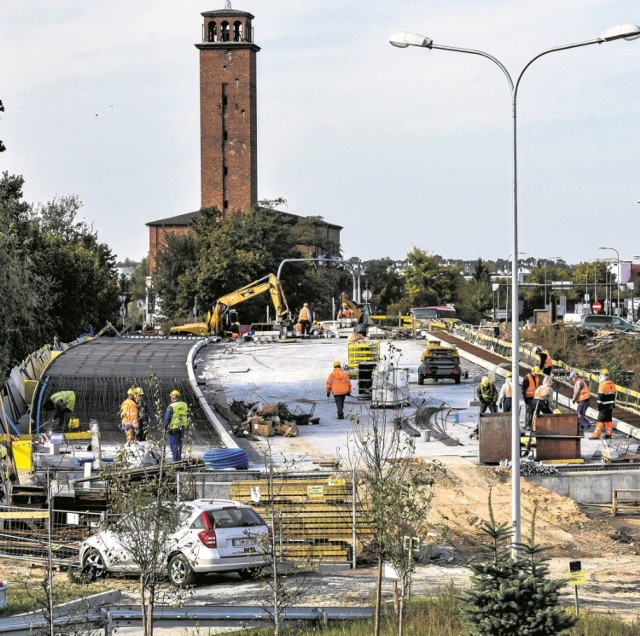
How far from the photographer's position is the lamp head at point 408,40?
18094 mm

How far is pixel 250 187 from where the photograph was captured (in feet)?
383

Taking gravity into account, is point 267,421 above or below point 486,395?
below

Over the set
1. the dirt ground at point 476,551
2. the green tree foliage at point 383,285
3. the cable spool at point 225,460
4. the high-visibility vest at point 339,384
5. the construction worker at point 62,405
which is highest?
the green tree foliage at point 383,285

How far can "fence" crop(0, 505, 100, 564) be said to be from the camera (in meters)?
20.2

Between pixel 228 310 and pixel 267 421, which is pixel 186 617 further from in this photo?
pixel 228 310

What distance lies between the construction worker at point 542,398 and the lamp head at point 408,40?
512 inches

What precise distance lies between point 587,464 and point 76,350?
95.9 ft

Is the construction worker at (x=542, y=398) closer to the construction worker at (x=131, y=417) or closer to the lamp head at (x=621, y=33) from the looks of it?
the construction worker at (x=131, y=417)

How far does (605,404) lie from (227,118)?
293ft

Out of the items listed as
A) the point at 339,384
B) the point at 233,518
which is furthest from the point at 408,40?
the point at 339,384

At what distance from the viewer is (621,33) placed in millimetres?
17422

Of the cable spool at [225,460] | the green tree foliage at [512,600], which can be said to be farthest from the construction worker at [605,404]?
the green tree foliage at [512,600]

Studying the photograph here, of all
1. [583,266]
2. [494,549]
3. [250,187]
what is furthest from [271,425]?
[583,266]

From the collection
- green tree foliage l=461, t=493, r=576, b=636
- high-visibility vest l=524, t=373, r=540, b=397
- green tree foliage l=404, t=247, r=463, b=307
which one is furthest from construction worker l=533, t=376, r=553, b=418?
green tree foliage l=404, t=247, r=463, b=307
